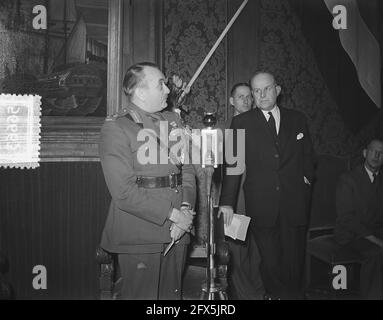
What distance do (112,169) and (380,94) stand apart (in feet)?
11.2

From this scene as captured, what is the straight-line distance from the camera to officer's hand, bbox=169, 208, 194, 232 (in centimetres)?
188

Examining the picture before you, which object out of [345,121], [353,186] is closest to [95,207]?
[353,186]

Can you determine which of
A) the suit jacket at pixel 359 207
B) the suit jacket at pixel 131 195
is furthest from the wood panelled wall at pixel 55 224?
the suit jacket at pixel 359 207

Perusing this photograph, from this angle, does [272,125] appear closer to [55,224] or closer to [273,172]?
[273,172]

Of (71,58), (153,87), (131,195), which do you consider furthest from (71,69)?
(131,195)

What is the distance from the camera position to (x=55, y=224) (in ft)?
10.8

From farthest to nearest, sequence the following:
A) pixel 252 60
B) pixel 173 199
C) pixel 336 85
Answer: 1. pixel 336 85
2. pixel 252 60
3. pixel 173 199

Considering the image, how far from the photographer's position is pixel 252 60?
12.5 feet

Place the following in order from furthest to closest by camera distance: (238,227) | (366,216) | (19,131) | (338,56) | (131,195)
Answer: (338,56) < (366,216) < (19,131) < (238,227) < (131,195)

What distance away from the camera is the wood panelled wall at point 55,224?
322cm

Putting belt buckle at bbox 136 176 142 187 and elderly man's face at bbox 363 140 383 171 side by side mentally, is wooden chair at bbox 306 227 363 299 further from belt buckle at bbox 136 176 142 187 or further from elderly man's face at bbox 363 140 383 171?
belt buckle at bbox 136 176 142 187

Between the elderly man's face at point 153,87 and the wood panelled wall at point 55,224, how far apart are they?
5.07ft

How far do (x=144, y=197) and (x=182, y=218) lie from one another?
217mm

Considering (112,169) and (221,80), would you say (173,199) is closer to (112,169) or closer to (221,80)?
(112,169)
